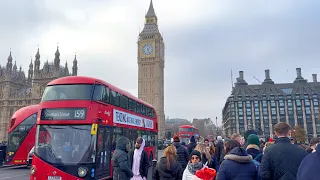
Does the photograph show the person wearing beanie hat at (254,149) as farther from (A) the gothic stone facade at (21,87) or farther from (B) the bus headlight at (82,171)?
(A) the gothic stone facade at (21,87)

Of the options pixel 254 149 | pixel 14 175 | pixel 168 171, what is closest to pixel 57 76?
pixel 14 175

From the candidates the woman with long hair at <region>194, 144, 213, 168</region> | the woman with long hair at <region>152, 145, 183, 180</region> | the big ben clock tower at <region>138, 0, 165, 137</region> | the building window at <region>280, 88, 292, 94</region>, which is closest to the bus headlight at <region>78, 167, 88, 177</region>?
the woman with long hair at <region>152, 145, 183, 180</region>

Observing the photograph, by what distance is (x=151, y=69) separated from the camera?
9231cm

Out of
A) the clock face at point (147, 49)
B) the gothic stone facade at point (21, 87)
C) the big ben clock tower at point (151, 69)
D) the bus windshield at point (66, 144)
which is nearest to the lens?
the bus windshield at point (66, 144)

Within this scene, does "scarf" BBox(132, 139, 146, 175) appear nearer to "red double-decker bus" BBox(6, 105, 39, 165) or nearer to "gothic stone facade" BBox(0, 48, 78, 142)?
"red double-decker bus" BBox(6, 105, 39, 165)

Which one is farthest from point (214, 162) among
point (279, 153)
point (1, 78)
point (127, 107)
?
point (1, 78)

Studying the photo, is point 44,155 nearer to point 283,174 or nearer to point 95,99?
point 95,99

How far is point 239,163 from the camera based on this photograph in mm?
3814

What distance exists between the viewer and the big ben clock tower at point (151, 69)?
91.1 metres

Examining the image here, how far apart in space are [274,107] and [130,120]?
8422 centimetres

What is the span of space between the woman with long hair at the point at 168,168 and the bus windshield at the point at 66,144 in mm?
4341

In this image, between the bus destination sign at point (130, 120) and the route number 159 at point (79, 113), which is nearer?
the route number 159 at point (79, 113)

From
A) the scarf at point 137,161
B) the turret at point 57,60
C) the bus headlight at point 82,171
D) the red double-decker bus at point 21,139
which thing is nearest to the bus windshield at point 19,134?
the red double-decker bus at point 21,139

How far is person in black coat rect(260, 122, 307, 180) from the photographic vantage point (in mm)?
4043
